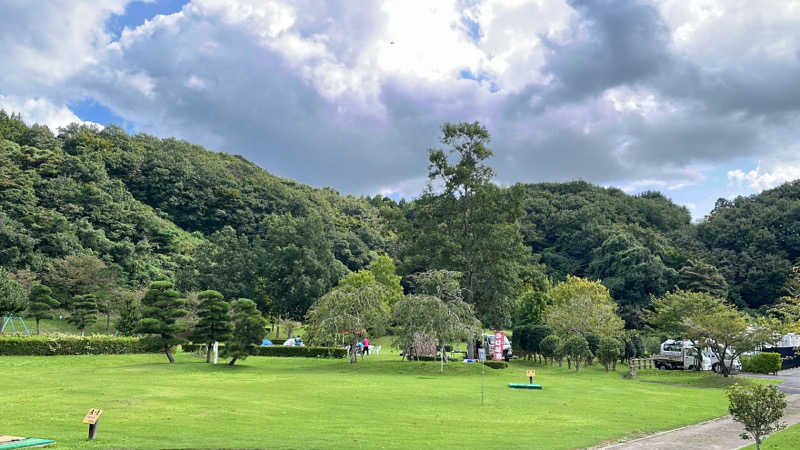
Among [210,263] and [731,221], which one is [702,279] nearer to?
[731,221]

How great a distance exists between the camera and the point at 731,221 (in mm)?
82188

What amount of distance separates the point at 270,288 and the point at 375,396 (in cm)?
4161

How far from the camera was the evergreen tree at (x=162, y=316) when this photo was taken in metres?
32.9

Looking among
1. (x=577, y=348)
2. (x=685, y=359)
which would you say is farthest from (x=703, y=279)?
(x=577, y=348)

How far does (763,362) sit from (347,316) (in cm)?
2535

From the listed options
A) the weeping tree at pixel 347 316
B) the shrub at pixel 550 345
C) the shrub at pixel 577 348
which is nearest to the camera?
the weeping tree at pixel 347 316

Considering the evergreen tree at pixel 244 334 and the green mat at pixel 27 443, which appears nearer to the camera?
the green mat at pixel 27 443

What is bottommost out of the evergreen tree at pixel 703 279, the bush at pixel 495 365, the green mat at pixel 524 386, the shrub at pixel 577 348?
the green mat at pixel 524 386

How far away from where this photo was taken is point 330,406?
59.0 ft

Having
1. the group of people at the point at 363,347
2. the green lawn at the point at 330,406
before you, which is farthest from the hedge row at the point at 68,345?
the group of people at the point at 363,347

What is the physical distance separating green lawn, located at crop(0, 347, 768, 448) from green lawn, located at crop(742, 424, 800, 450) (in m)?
2.62

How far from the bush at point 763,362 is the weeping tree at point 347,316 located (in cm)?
2257

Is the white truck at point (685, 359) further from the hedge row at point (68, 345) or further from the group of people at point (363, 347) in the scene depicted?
the hedge row at point (68, 345)

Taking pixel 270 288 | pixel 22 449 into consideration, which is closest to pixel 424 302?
pixel 22 449
